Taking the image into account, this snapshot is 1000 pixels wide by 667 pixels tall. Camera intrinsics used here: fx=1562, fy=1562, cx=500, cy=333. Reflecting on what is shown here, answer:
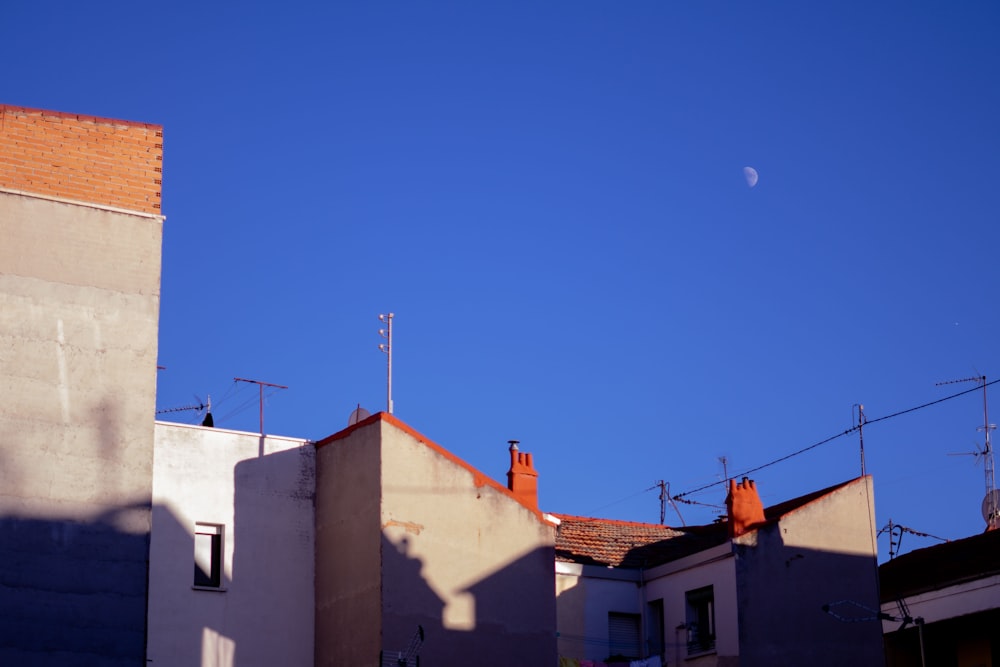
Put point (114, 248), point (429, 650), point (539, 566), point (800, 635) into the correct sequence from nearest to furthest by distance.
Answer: point (114, 248) → point (429, 650) → point (539, 566) → point (800, 635)

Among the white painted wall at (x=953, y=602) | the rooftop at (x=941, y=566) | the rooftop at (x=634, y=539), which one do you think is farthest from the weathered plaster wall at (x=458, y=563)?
the white painted wall at (x=953, y=602)

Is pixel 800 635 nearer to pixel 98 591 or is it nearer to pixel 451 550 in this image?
pixel 451 550

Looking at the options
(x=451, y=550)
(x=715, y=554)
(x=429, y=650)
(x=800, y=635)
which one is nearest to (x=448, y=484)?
(x=451, y=550)

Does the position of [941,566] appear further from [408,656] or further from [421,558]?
[408,656]

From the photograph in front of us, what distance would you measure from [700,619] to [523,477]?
6.41m

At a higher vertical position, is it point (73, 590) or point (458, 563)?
point (458, 563)

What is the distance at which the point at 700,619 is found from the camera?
41.7 metres

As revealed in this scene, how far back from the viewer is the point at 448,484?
3616 cm

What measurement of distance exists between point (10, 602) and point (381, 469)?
1160 cm

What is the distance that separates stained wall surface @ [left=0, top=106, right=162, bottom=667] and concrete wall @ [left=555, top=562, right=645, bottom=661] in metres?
17.0

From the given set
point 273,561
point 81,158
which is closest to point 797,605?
point 273,561

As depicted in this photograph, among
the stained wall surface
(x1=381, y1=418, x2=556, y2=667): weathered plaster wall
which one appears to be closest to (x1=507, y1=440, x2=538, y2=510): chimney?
(x1=381, y1=418, x2=556, y2=667): weathered plaster wall

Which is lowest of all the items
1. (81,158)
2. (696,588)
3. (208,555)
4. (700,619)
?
(700,619)

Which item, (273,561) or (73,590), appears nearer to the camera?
(73,590)
